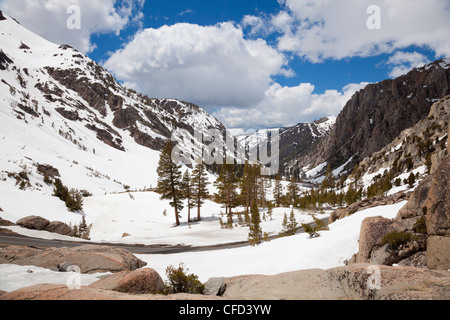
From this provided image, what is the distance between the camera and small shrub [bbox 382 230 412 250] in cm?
841

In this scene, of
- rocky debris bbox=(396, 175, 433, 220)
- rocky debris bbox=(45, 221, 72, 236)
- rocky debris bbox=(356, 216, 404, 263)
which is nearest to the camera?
rocky debris bbox=(356, 216, 404, 263)

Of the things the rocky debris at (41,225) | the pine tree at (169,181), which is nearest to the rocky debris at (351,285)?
the rocky debris at (41,225)

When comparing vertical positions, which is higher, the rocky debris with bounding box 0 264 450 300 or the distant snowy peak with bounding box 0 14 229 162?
the distant snowy peak with bounding box 0 14 229 162

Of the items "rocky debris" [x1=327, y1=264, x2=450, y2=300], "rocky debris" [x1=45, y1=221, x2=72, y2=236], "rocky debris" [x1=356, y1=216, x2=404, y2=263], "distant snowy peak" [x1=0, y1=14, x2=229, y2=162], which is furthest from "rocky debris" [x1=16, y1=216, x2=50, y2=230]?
"distant snowy peak" [x1=0, y1=14, x2=229, y2=162]

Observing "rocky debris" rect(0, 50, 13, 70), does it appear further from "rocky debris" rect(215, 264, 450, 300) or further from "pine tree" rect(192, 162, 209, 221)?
"rocky debris" rect(215, 264, 450, 300)

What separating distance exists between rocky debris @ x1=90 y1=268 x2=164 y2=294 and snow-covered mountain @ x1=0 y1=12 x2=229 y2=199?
31422mm

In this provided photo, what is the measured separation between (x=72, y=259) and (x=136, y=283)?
18.9 feet

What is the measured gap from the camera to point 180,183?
104 feet

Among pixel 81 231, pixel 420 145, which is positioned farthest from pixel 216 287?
pixel 420 145

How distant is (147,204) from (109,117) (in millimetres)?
130344

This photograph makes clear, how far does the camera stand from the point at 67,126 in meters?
99.1

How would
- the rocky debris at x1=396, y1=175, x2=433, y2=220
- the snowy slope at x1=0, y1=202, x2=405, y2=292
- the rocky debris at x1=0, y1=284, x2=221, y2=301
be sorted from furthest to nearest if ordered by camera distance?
the rocky debris at x1=396, y1=175, x2=433, y2=220, the snowy slope at x1=0, y1=202, x2=405, y2=292, the rocky debris at x1=0, y1=284, x2=221, y2=301

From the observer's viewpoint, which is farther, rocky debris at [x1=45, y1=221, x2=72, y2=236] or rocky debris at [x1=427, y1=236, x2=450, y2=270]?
rocky debris at [x1=45, y1=221, x2=72, y2=236]

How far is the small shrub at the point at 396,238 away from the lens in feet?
27.6
